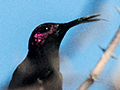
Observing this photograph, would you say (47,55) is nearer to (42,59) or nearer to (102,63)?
(42,59)

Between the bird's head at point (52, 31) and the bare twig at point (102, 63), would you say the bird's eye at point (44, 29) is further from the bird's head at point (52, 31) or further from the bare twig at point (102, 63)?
the bare twig at point (102, 63)

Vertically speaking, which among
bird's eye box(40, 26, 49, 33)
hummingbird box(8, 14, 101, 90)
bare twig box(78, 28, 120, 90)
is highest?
bird's eye box(40, 26, 49, 33)

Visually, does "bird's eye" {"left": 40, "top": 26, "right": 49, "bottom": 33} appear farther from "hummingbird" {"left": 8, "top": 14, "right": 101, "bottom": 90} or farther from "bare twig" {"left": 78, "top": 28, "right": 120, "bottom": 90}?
"bare twig" {"left": 78, "top": 28, "right": 120, "bottom": 90}

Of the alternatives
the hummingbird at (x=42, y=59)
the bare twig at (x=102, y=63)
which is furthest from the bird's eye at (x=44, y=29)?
the bare twig at (x=102, y=63)

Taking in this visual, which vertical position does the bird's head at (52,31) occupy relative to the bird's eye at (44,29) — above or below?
below

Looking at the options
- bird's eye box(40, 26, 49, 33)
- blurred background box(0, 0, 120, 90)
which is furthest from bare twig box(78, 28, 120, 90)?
bird's eye box(40, 26, 49, 33)

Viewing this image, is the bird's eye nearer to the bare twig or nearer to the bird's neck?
the bird's neck

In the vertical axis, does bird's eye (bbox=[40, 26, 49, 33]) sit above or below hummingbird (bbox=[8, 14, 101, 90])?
above
